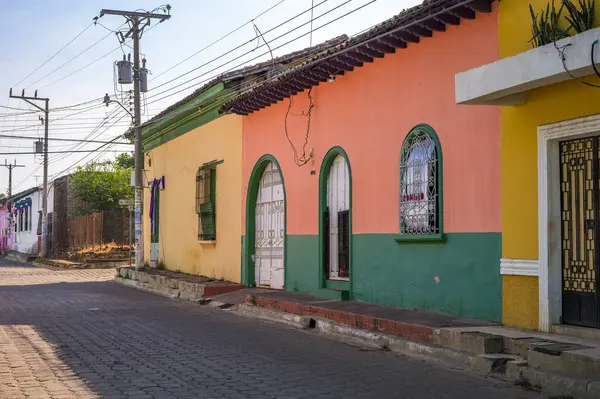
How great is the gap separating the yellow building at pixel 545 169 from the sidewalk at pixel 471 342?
17.3 inches

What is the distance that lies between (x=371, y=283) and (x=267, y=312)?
1.99m

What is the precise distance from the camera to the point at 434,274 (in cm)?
1068

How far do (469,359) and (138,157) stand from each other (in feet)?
56.5

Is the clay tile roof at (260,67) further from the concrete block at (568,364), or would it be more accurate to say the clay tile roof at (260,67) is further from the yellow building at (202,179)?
the concrete block at (568,364)

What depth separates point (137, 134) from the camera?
2352 centimetres

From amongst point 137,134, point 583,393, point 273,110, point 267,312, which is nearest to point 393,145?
point 267,312

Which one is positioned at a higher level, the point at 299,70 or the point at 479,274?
the point at 299,70

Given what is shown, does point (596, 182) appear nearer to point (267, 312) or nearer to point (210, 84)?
point (267, 312)

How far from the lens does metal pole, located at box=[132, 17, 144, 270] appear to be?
23.2 meters

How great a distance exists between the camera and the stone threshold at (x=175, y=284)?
16688 millimetres

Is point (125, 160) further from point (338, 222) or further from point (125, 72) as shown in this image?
point (338, 222)

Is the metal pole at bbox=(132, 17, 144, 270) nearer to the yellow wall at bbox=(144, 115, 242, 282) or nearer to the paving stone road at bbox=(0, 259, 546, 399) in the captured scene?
the yellow wall at bbox=(144, 115, 242, 282)

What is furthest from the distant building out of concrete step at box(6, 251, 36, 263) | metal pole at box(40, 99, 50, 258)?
metal pole at box(40, 99, 50, 258)

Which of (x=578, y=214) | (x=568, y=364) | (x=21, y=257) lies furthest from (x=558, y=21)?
(x=21, y=257)
